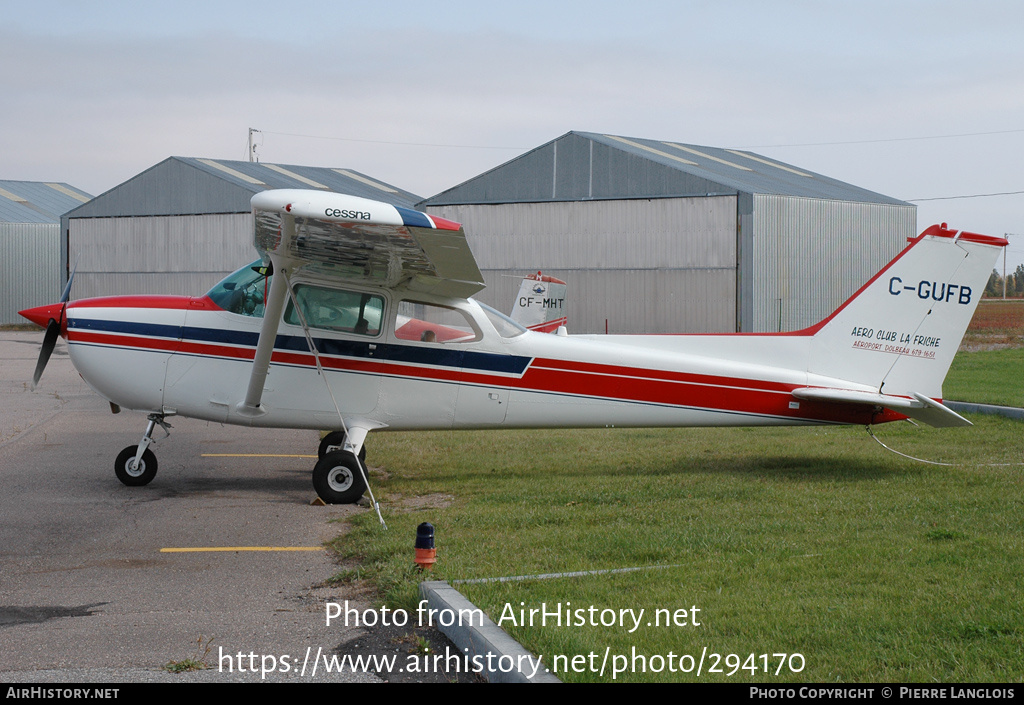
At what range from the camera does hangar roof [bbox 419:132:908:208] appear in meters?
27.1

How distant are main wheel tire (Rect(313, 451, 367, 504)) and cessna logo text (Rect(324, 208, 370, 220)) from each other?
8.68 feet

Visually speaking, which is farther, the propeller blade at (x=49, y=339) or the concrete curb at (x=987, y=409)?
the concrete curb at (x=987, y=409)

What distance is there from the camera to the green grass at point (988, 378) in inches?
565

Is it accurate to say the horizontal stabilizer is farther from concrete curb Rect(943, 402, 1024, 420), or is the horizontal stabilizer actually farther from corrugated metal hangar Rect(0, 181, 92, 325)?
corrugated metal hangar Rect(0, 181, 92, 325)

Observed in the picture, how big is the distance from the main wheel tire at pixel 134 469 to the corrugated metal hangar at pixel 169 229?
28.0 m

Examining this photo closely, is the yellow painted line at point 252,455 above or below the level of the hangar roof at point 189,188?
below

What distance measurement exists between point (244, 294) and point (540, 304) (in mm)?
11901

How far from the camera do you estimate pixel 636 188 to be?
27656 mm

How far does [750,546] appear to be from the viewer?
20.1 feet

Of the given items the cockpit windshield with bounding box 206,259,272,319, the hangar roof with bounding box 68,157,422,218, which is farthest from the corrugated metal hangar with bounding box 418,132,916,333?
the cockpit windshield with bounding box 206,259,272,319

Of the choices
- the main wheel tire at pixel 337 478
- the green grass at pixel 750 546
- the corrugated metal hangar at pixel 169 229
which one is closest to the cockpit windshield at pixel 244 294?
the main wheel tire at pixel 337 478

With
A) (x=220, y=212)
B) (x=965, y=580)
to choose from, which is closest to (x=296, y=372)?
(x=965, y=580)

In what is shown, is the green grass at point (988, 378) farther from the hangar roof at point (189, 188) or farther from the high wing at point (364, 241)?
the hangar roof at point (189, 188)

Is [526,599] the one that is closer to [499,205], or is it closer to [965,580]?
[965,580]
